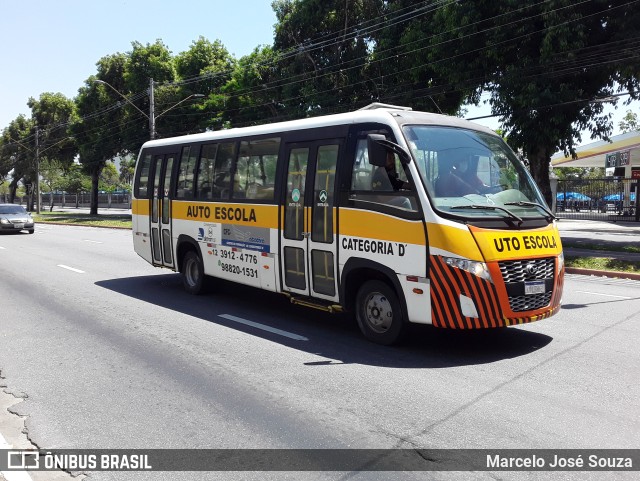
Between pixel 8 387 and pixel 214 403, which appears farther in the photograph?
pixel 8 387

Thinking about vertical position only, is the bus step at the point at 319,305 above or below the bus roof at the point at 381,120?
below

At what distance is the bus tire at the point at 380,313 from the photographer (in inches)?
269

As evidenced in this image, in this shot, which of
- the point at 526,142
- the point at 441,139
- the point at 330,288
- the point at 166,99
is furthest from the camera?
the point at 166,99

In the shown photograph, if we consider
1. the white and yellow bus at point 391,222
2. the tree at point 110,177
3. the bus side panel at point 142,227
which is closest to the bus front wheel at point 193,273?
the white and yellow bus at point 391,222

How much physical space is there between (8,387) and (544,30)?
1843 centimetres

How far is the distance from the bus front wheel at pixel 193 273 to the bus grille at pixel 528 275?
576 centimetres

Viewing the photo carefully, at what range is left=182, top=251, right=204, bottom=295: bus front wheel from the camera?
1048cm

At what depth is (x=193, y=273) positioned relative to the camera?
10828mm

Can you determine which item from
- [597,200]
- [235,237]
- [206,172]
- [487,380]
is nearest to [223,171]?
[206,172]

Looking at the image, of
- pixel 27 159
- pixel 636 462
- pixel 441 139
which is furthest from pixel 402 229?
pixel 27 159

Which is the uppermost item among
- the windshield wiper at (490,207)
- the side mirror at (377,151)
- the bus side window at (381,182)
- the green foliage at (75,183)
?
the green foliage at (75,183)

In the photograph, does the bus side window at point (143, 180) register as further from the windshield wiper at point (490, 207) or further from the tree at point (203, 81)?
the tree at point (203, 81)

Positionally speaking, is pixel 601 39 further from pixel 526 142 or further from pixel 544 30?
pixel 526 142

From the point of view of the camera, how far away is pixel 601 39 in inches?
758
